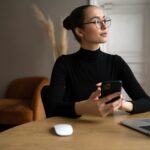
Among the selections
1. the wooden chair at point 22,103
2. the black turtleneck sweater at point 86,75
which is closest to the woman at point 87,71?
the black turtleneck sweater at point 86,75

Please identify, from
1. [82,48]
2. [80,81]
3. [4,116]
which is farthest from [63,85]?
[4,116]

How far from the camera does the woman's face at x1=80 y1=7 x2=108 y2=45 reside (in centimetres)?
155

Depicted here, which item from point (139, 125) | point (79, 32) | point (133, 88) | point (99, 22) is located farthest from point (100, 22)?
point (139, 125)

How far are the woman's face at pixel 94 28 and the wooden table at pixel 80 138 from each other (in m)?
0.49

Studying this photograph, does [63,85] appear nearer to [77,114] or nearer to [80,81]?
[80,81]

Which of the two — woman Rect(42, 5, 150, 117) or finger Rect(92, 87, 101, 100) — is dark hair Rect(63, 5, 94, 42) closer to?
woman Rect(42, 5, 150, 117)

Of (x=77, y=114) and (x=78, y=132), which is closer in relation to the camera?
(x=78, y=132)

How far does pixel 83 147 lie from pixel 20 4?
11.8ft

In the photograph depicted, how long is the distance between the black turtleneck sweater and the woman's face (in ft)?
0.41

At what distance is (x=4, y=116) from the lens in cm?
343

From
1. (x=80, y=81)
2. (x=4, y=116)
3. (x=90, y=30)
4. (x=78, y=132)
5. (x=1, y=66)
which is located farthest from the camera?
(x=1, y=66)

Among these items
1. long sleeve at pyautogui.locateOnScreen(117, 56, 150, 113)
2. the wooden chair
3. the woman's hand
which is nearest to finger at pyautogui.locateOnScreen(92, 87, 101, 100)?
the woman's hand

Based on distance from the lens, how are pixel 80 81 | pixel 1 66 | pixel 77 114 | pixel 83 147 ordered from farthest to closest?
pixel 1 66 < pixel 80 81 < pixel 77 114 < pixel 83 147

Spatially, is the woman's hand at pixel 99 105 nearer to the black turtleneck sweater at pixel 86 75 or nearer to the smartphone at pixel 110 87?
the smartphone at pixel 110 87
